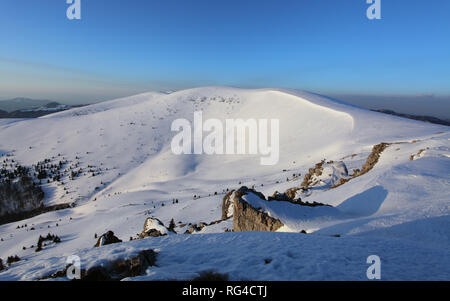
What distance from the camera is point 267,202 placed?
31.0 ft

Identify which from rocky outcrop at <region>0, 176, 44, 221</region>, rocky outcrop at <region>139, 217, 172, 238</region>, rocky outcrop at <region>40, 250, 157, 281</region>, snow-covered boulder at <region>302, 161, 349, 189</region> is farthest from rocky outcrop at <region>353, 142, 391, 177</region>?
rocky outcrop at <region>0, 176, 44, 221</region>

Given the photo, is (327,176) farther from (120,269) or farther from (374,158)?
(120,269)

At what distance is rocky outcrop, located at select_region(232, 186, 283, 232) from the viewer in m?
8.54

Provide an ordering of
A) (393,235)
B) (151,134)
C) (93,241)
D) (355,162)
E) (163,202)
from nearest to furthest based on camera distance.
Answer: (393,235)
(93,241)
(355,162)
(163,202)
(151,134)

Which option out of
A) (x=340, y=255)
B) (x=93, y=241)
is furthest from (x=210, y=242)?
(x=93, y=241)

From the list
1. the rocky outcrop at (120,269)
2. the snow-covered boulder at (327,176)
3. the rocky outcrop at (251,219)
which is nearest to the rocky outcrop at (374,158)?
the snow-covered boulder at (327,176)

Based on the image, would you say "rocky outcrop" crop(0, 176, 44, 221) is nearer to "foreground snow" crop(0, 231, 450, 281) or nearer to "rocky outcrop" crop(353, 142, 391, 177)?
"foreground snow" crop(0, 231, 450, 281)

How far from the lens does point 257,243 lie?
17.8ft

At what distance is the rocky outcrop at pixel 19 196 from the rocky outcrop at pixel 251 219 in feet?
101

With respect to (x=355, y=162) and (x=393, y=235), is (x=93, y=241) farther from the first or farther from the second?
(x=355, y=162)

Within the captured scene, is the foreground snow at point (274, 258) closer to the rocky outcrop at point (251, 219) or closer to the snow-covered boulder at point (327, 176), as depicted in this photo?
the rocky outcrop at point (251, 219)

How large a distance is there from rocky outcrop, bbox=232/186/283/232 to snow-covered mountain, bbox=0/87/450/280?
0.29m
